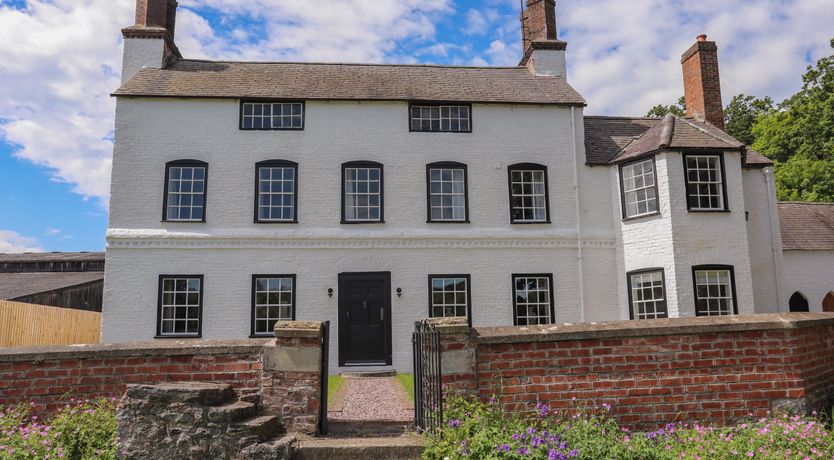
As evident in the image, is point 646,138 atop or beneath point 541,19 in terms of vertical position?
beneath

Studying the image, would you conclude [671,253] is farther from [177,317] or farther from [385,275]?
[177,317]

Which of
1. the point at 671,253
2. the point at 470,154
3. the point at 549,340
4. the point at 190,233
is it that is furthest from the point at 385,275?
the point at 549,340

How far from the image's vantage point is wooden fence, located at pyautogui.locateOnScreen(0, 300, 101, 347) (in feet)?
50.5

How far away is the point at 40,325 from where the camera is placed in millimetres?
16219

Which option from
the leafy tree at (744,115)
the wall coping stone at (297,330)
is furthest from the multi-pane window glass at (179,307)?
the leafy tree at (744,115)

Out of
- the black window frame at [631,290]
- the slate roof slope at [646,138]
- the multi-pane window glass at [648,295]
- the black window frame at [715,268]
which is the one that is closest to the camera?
the black window frame at [715,268]

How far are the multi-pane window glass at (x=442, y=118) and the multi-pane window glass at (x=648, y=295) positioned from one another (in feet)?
20.3

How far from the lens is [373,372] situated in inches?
548

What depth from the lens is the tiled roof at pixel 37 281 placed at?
64.2ft

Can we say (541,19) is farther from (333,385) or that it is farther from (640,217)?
(333,385)

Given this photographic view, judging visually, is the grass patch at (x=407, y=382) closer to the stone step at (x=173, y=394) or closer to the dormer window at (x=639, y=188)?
the stone step at (x=173, y=394)

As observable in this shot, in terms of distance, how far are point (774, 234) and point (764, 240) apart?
0.34 m

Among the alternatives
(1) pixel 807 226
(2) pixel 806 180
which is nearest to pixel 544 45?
(1) pixel 807 226

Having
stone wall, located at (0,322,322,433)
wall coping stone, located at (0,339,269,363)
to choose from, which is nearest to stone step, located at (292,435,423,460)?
stone wall, located at (0,322,322,433)
